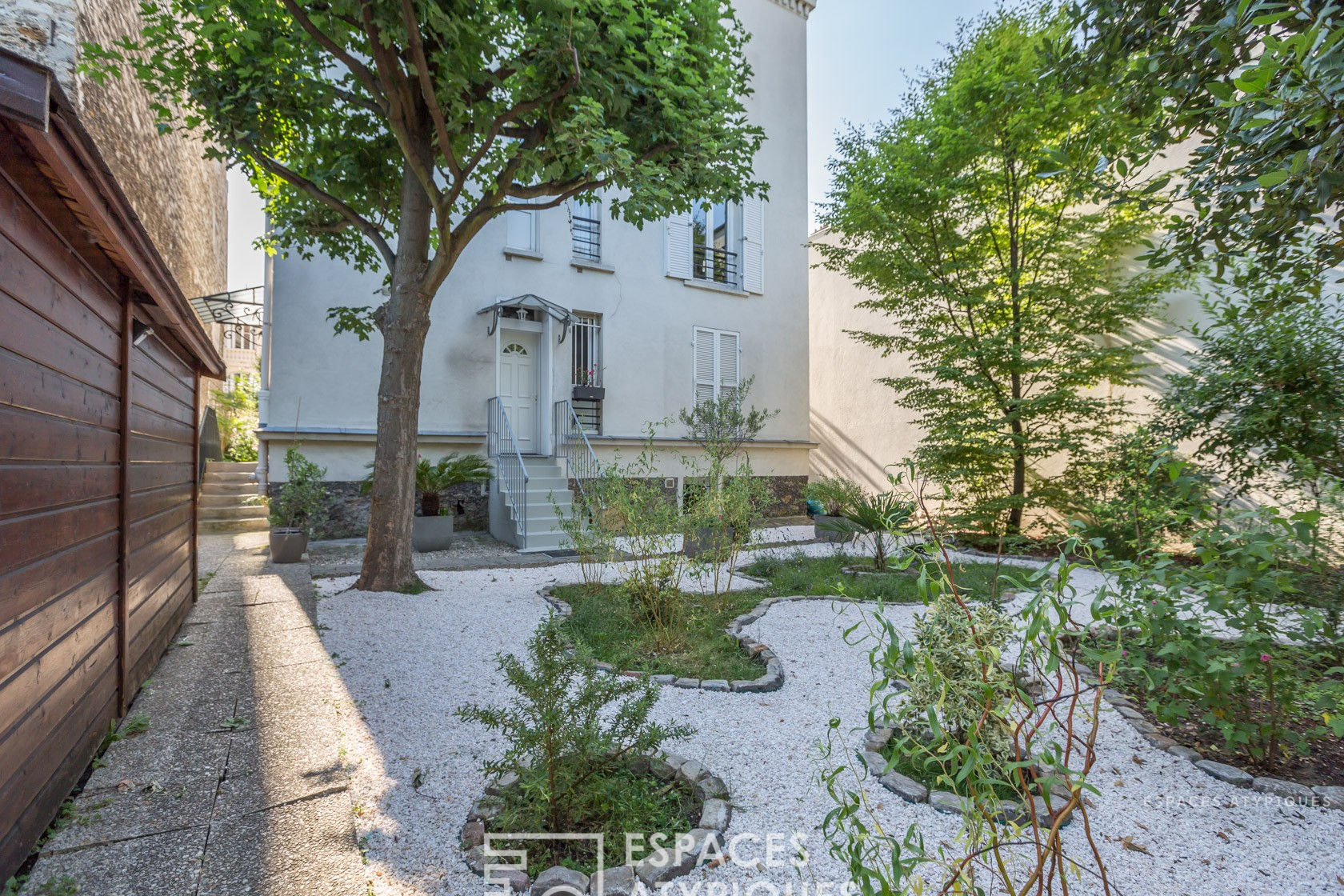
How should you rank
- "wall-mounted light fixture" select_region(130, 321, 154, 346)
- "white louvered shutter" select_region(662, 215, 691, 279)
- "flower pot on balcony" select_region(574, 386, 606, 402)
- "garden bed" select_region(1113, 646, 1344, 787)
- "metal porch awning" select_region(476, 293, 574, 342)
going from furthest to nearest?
"white louvered shutter" select_region(662, 215, 691, 279) < "flower pot on balcony" select_region(574, 386, 606, 402) < "metal porch awning" select_region(476, 293, 574, 342) < "wall-mounted light fixture" select_region(130, 321, 154, 346) < "garden bed" select_region(1113, 646, 1344, 787)

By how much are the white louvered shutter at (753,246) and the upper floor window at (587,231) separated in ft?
8.95

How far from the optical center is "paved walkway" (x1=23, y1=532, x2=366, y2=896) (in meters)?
1.73

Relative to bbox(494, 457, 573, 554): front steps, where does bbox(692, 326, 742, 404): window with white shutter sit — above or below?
above

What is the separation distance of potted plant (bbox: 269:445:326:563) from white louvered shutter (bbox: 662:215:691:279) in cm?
618

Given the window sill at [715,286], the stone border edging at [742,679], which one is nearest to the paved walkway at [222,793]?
the stone border edging at [742,679]

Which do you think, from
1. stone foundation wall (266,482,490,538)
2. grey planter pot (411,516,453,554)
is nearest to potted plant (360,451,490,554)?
grey planter pot (411,516,453,554)

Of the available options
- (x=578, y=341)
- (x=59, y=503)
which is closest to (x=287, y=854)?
(x=59, y=503)

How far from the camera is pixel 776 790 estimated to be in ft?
7.41

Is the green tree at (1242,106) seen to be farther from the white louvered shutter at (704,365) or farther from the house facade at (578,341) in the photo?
the white louvered shutter at (704,365)

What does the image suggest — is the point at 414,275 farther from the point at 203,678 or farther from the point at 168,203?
the point at 168,203

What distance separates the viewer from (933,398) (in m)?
8.10

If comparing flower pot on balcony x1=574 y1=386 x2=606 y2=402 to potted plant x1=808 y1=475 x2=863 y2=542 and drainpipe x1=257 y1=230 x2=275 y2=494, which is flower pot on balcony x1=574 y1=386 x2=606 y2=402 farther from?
drainpipe x1=257 y1=230 x2=275 y2=494

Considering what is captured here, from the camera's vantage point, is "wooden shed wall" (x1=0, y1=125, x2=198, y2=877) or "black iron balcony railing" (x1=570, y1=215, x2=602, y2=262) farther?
"black iron balcony railing" (x1=570, y1=215, x2=602, y2=262)

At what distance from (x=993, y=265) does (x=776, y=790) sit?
27.1 feet
